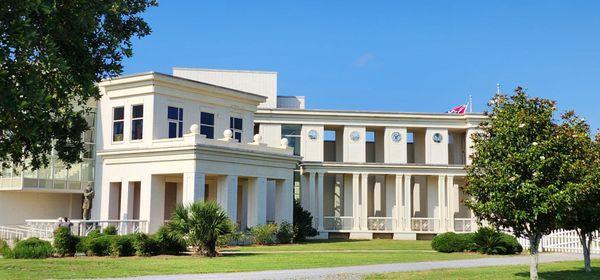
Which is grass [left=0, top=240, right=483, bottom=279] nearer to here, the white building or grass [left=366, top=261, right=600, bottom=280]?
grass [left=366, top=261, right=600, bottom=280]

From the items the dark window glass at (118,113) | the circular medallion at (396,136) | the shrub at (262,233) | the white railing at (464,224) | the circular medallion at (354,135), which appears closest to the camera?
the shrub at (262,233)

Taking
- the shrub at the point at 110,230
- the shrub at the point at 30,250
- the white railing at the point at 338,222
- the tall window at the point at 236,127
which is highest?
the tall window at the point at 236,127

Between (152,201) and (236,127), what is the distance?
314 inches

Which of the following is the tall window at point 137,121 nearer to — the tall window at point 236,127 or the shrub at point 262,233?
the tall window at point 236,127

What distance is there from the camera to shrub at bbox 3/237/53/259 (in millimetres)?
25202

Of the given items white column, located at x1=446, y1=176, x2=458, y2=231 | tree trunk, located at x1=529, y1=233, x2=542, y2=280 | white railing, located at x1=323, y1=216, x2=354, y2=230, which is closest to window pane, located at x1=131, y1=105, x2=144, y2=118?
white railing, located at x1=323, y1=216, x2=354, y2=230

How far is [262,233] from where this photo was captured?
117ft

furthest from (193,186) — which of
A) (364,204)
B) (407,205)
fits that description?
(407,205)

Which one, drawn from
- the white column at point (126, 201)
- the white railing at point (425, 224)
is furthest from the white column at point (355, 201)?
the white column at point (126, 201)

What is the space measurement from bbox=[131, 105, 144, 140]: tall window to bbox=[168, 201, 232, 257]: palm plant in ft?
37.1

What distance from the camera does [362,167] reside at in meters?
45.2

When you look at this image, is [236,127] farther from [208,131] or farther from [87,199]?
[87,199]

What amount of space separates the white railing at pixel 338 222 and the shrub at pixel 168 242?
19.4 meters

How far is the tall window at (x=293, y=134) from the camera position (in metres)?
47.0
